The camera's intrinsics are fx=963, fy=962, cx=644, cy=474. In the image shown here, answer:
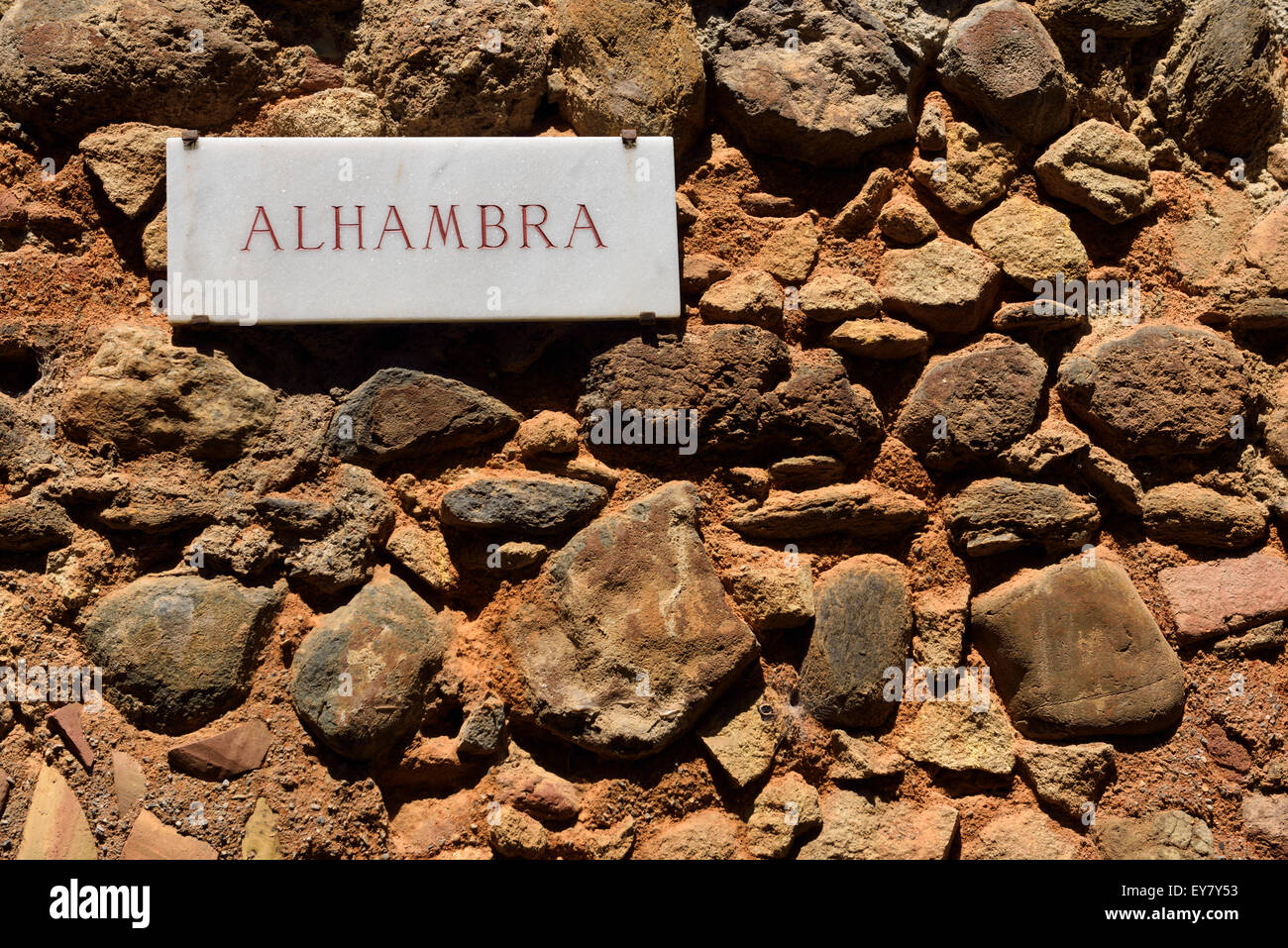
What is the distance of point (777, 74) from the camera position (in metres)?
2.45

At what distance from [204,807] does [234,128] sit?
162 centimetres

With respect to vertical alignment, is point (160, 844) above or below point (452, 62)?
below

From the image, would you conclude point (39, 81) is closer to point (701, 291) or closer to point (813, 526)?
point (701, 291)

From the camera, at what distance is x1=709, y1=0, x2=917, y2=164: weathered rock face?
2439 millimetres

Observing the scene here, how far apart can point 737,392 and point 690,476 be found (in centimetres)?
23

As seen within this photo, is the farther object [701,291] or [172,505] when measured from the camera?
[701,291]

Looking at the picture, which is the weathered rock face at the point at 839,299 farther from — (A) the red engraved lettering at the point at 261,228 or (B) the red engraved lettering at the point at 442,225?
(A) the red engraved lettering at the point at 261,228

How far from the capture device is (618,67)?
2.42m

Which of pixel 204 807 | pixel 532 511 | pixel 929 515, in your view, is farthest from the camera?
pixel 929 515

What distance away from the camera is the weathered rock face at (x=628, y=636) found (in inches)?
85.2

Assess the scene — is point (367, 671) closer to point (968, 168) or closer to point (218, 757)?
point (218, 757)

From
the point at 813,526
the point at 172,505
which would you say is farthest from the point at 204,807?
the point at 813,526
